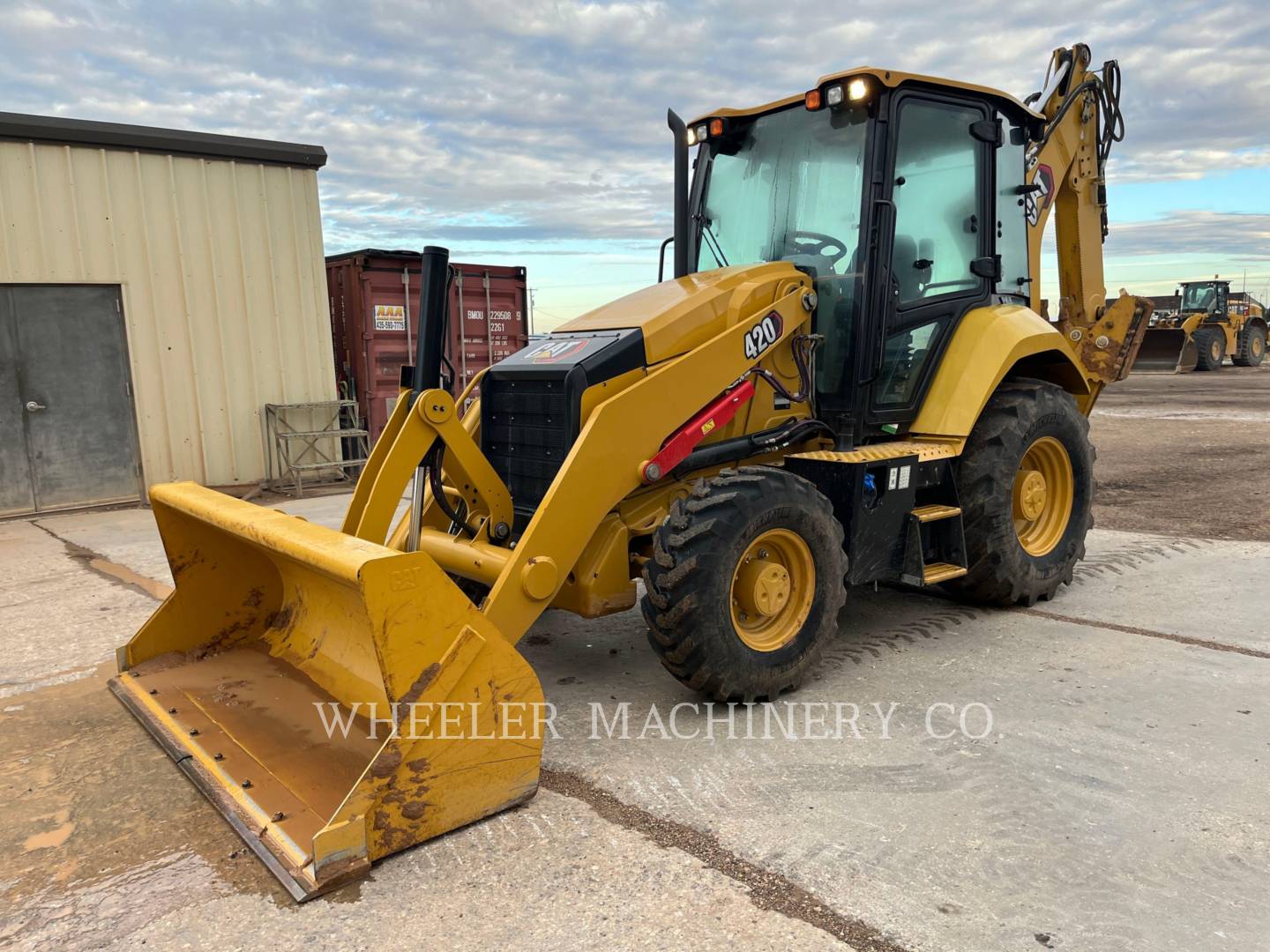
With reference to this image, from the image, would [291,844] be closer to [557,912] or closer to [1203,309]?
[557,912]

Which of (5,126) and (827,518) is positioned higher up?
(5,126)

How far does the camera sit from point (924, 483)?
4434 mm

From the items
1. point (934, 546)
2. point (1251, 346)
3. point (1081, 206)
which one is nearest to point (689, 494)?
point (934, 546)

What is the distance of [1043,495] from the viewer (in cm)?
518

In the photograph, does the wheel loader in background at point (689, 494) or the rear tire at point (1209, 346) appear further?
the rear tire at point (1209, 346)

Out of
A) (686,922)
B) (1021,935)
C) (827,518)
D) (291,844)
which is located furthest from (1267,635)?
(291,844)

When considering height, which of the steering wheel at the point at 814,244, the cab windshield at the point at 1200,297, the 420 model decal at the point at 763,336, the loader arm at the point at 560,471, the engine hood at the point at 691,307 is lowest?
the loader arm at the point at 560,471

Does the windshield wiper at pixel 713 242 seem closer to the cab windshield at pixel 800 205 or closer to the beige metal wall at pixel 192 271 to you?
the cab windshield at pixel 800 205

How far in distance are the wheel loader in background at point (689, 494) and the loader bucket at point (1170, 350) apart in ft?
75.5

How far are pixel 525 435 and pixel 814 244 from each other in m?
1.81

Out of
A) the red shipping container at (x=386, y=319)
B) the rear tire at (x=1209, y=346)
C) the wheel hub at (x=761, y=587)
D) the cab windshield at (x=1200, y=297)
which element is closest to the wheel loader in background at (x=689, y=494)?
the wheel hub at (x=761, y=587)

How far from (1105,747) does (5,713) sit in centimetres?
452

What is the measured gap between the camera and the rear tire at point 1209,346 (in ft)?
82.1

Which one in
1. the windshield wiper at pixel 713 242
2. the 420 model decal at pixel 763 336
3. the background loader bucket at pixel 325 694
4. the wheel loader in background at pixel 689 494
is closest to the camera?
the background loader bucket at pixel 325 694
